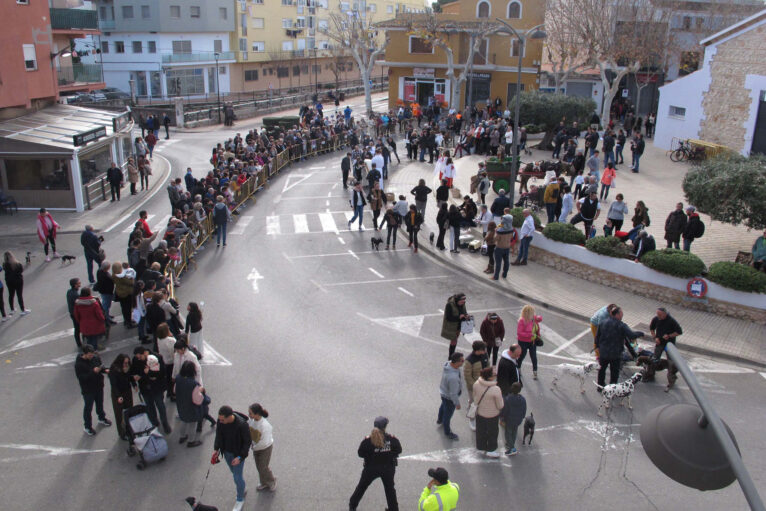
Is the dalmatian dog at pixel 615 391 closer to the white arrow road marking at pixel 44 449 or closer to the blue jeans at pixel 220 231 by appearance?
the white arrow road marking at pixel 44 449

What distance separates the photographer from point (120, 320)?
1414 cm

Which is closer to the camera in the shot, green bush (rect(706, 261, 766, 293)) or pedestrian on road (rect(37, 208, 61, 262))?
green bush (rect(706, 261, 766, 293))

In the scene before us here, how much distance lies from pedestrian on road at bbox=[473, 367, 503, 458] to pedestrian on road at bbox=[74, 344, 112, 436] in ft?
17.7

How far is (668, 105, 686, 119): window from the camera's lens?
103 feet

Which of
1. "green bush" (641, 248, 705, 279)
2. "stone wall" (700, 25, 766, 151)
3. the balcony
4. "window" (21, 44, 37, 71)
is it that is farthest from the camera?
the balcony

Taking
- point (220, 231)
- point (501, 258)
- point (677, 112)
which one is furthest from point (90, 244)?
point (677, 112)

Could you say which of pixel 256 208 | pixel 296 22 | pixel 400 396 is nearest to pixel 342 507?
pixel 400 396

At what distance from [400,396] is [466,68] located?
3702cm

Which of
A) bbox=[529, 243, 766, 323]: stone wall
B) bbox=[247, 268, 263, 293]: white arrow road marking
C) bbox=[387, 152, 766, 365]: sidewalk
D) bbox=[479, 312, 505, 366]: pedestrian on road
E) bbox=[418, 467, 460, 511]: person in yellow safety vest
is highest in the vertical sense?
bbox=[418, 467, 460, 511]: person in yellow safety vest

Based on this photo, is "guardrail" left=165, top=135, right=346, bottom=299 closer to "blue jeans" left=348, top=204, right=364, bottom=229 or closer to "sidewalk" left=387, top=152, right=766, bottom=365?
"blue jeans" left=348, top=204, right=364, bottom=229

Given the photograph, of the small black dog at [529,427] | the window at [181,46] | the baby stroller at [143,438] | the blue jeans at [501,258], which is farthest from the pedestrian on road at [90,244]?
the window at [181,46]

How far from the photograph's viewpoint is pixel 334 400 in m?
10.9

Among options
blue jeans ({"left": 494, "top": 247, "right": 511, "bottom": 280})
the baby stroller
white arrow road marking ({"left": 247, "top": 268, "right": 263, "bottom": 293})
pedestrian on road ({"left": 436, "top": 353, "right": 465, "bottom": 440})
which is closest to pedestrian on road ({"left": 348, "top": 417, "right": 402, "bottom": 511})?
pedestrian on road ({"left": 436, "top": 353, "right": 465, "bottom": 440})

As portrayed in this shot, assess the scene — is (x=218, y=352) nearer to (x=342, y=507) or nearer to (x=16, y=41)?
(x=342, y=507)
